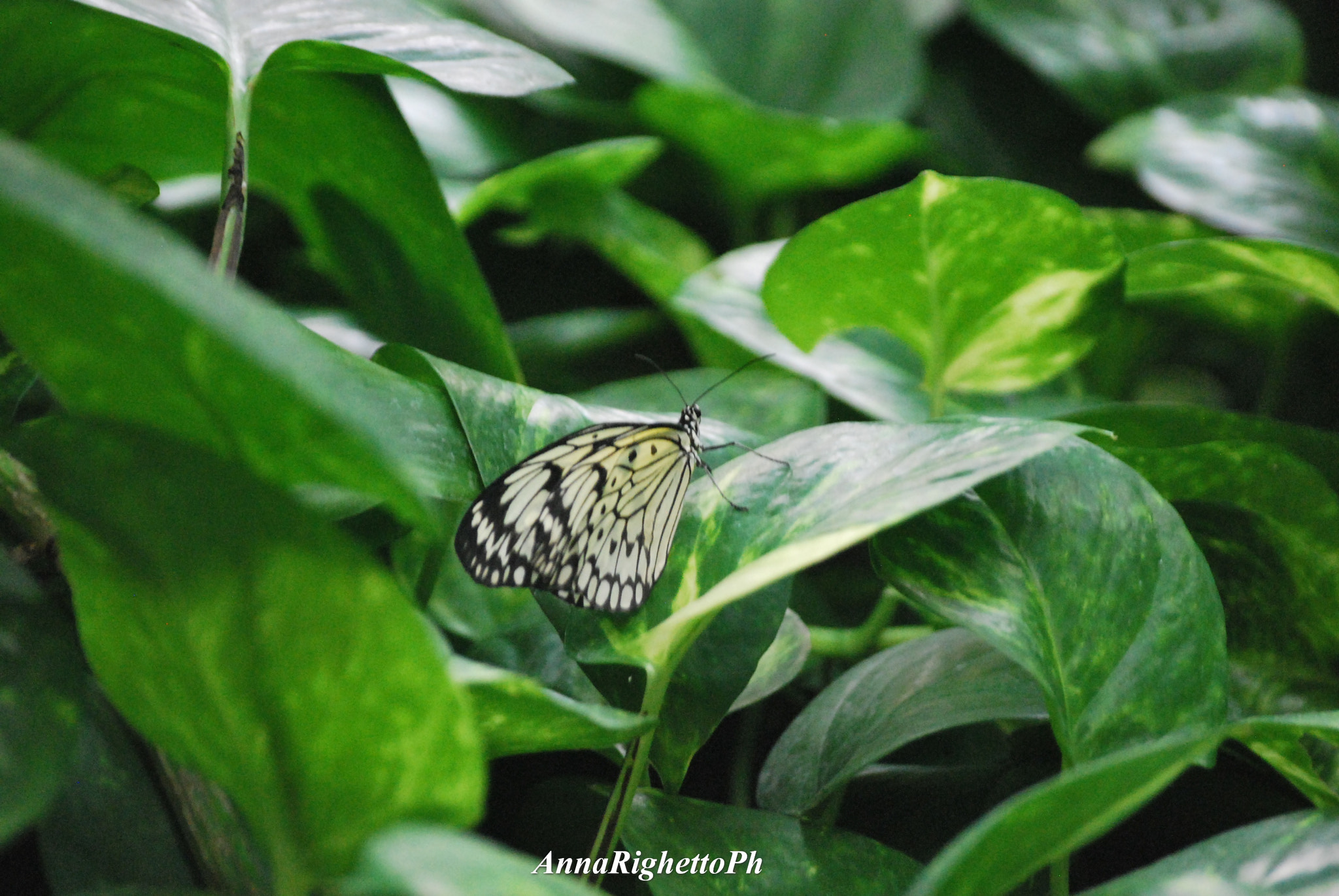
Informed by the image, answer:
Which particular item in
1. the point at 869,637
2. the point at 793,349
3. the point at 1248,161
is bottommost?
the point at 869,637

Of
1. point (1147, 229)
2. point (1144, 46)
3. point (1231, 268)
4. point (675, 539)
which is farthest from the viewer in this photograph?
point (1144, 46)

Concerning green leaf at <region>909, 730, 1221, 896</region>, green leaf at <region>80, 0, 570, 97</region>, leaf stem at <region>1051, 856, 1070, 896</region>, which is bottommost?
leaf stem at <region>1051, 856, 1070, 896</region>

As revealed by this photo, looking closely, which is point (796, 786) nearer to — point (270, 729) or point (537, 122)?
point (270, 729)

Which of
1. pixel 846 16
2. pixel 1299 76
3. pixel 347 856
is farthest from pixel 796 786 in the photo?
pixel 1299 76

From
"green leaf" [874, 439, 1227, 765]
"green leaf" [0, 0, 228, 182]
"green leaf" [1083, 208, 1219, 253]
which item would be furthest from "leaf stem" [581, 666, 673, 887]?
"green leaf" [1083, 208, 1219, 253]

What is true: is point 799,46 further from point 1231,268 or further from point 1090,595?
point 1090,595

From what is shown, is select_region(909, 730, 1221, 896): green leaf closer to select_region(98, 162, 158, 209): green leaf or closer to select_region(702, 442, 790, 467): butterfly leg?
select_region(702, 442, 790, 467): butterfly leg

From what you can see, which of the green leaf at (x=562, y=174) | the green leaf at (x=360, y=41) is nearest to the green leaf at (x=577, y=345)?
the green leaf at (x=562, y=174)

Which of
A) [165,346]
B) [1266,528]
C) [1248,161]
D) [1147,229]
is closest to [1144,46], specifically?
[1248,161]

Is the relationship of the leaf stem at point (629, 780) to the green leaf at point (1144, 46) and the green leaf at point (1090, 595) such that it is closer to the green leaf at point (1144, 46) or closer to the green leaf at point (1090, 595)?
the green leaf at point (1090, 595)
